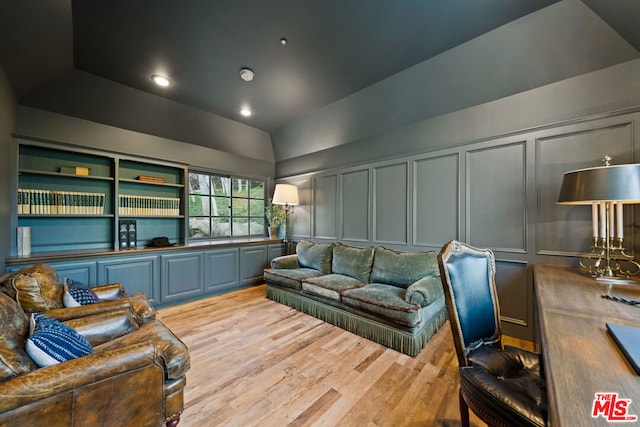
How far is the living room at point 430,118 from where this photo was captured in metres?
2.06

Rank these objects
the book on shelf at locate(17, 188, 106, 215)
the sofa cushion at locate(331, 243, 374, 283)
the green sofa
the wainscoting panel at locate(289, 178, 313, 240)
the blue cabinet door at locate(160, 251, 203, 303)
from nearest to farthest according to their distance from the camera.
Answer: the green sofa → the book on shelf at locate(17, 188, 106, 215) → the sofa cushion at locate(331, 243, 374, 283) → the blue cabinet door at locate(160, 251, 203, 303) → the wainscoting panel at locate(289, 178, 313, 240)

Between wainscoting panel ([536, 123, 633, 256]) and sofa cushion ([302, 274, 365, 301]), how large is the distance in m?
2.03

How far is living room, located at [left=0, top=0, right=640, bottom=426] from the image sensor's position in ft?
6.77

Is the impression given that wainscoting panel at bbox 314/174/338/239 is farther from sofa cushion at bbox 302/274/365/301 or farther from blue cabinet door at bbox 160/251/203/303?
blue cabinet door at bbox 160/251/203/303

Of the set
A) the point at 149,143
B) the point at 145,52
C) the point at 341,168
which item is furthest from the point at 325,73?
the point at 149,143

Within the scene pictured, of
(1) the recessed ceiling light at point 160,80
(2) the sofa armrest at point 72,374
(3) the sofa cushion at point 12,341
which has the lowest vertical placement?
(2) the sofa armrest at point 72,374

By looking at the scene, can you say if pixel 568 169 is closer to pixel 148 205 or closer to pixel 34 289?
pixel 34 289

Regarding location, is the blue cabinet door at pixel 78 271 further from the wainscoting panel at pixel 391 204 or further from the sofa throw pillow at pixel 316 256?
the wainscoting panel at pixel 391 204

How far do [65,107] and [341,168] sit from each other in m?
3.80

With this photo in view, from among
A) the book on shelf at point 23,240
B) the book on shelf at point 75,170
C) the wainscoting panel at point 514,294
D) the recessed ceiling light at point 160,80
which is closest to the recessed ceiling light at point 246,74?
the recessed ceiling light at point 160,80

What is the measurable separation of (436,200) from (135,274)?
4149 mm

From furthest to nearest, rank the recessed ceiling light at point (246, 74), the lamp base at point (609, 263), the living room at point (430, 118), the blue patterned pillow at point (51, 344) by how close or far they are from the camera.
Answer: the recessed ceiling light at point (246, 74)
the living room at point (430, 118)
the lamp base at point (609, 263)
the blue patterned pillow at point (51, 344)

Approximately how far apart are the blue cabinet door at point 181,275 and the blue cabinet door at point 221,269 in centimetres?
11

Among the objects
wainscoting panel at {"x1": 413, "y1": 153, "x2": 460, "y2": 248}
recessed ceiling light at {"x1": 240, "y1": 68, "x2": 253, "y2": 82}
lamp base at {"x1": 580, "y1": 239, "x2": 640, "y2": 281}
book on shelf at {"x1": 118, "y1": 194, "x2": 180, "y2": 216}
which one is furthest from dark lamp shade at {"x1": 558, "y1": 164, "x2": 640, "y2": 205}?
book on shelf at {"x1": 118, "y1": 194, "x2": 180, "y2": 216}
